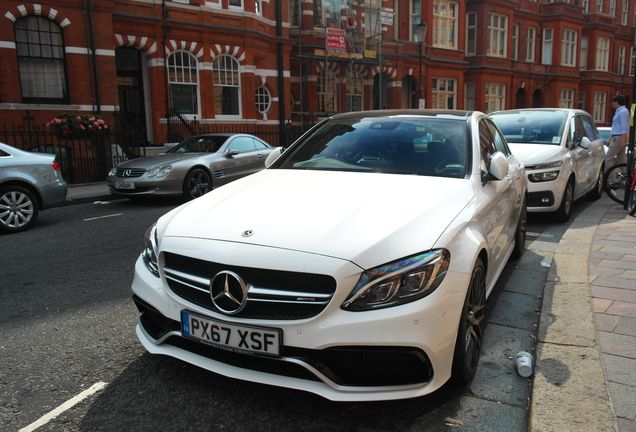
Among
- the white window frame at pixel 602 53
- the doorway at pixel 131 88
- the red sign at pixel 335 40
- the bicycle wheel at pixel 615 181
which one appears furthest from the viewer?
the white window frame at pixel 602 53

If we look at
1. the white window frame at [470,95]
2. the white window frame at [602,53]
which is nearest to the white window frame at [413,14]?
the white window frame at [470,95]

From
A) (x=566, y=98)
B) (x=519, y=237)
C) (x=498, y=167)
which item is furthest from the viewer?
(x=566, y=98)

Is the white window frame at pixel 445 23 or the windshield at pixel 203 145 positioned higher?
the white window frame at pixel 445 23

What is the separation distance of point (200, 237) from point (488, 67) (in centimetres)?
3377

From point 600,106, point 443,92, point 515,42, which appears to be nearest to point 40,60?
point 443,92

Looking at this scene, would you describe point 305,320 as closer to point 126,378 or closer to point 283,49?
point 126,378

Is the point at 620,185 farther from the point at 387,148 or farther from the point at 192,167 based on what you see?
the point at 192,167

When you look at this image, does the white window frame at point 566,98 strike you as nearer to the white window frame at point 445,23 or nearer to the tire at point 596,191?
the white window frame at point 445,23

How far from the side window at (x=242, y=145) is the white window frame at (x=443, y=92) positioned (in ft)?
66.1

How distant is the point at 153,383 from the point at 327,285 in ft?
4.31

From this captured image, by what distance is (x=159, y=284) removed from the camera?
286 centimetres

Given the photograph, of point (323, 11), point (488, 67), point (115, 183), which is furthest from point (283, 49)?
point (488, 67)

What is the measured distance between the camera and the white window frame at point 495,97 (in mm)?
33938

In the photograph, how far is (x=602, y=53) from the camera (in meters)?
41.8
